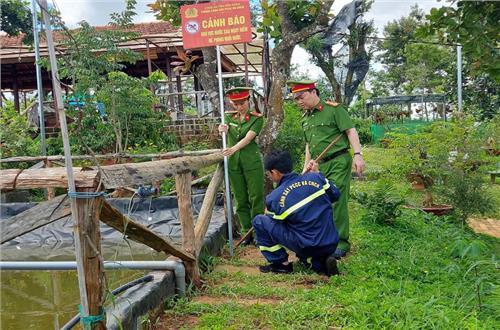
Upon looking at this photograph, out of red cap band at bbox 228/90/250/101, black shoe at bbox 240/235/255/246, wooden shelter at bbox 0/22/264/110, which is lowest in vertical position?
black shoe at bbox 240/235/255/246

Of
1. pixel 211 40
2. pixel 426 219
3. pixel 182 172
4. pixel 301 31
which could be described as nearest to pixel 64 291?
pixel 182 172

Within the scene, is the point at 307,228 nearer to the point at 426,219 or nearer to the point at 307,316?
the point at 307,316

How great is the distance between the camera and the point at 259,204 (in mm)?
4512

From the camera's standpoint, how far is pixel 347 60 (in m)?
18.6

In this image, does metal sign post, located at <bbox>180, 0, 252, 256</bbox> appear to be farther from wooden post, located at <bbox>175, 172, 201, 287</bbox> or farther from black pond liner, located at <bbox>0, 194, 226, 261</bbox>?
black pond liner, located at <bbox>0, 194, 226, 261</bbox>

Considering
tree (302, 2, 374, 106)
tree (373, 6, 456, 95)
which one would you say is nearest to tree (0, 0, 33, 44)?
tree (302, 2, 374, 106)

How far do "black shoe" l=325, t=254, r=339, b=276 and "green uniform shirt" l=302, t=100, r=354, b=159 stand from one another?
1.03m

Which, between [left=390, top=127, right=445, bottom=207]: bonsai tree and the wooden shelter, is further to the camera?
the wooden shelter

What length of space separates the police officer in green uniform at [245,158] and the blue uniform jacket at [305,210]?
46.8 inches

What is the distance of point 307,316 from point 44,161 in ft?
16.6

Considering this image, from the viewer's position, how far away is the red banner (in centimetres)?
407

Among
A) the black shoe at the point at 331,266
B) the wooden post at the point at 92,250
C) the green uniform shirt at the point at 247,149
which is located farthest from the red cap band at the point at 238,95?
the wooden post at the point at 92,250

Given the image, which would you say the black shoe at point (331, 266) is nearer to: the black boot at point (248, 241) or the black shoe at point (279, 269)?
the black shoe at point (279, 269)

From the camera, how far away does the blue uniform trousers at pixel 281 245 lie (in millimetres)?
3258
